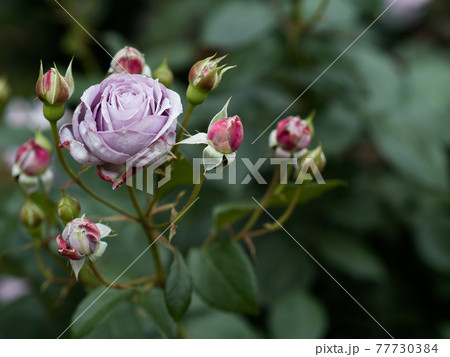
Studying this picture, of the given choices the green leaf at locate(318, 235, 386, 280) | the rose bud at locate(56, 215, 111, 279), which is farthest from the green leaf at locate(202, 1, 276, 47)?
the rose bud at locate(56, 215, 111, 279)

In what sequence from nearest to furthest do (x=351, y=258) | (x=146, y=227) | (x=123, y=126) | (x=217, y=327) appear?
(x=123, y=126), (x=146, y=227), (x=217, y=327), (x=351, y=258)

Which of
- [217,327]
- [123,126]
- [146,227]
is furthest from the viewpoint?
[217,327]

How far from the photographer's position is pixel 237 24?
1.25 m

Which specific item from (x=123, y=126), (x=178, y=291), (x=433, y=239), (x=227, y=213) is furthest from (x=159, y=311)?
(x=433, y=239)

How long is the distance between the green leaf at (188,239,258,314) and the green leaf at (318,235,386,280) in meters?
0.52

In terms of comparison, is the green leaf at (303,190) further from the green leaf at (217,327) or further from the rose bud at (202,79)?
the green leaf at (217,327)

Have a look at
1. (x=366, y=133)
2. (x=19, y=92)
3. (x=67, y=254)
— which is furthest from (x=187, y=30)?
(x=67, y=254)

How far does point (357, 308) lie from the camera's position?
1.25 m

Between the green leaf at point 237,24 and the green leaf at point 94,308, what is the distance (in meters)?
0.71

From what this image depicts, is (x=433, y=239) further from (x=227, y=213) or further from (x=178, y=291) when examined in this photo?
(x=178, y=291)

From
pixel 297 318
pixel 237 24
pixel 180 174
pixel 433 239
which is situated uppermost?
pixel 237 24

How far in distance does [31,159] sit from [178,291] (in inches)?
11.4

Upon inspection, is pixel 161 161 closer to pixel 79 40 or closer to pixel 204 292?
pixel 204 292

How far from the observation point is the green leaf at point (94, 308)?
677 mm
